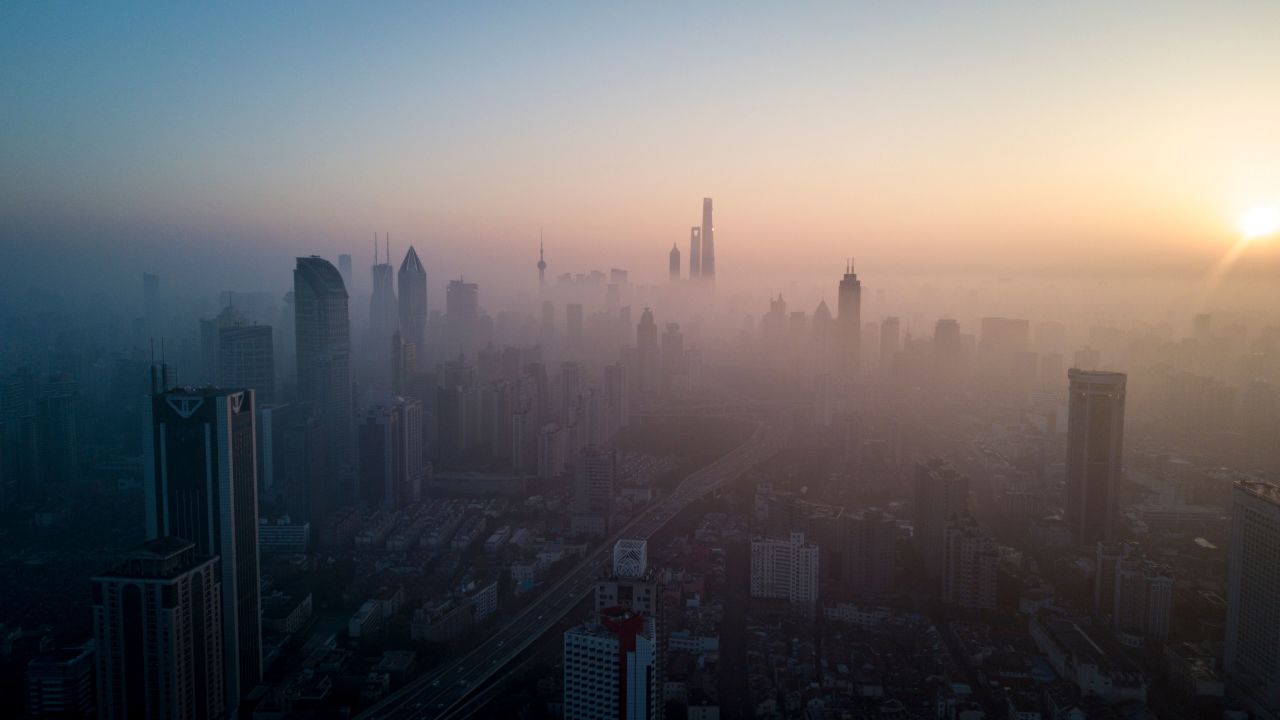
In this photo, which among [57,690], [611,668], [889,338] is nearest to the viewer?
[611,668]

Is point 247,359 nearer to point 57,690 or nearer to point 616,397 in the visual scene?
point 616,397

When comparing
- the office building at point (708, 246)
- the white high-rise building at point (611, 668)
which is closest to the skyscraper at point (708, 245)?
the office building at point (708, 246)

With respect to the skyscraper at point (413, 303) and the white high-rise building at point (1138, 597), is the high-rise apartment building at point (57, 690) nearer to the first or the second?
the white high-rise building at point (1138, 597)

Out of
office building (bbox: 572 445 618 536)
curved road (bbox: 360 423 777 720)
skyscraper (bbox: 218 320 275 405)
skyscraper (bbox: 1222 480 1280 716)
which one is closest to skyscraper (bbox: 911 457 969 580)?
skyscraper (bbox: 1222 480 1280 716)

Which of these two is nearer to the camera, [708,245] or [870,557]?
[870,557]

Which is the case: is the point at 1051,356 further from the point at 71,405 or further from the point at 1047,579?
the point at 71,405

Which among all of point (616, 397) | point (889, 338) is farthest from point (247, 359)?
point (889, 338)
